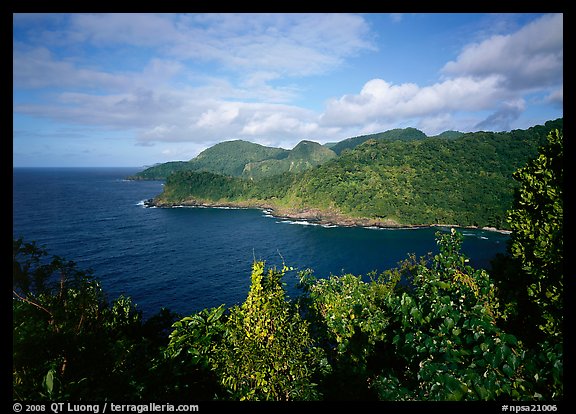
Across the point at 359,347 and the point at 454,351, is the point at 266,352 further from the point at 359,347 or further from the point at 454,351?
the point at 359,347

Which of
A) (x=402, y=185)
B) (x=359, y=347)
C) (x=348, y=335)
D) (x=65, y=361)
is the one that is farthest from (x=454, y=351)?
(x=402, y=185)

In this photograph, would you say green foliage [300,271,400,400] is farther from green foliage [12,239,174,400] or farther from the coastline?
the coastline

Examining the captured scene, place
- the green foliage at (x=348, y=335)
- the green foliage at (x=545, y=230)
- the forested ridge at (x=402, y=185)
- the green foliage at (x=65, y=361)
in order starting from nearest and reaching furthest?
the green foliage at (x=65, y=361) < the green foliage at (x=348, y=335) < the green foliage at (x=545, y=230) < the forested ridge at (x=402, y=185)

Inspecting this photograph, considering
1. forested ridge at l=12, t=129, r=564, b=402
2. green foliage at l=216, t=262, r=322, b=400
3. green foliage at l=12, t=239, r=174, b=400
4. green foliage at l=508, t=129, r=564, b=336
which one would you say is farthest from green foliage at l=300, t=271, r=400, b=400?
green foliage at l=508, t=129, r=564, b=336

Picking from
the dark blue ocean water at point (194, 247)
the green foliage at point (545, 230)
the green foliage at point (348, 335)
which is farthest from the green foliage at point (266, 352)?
the dark blue ocean water at point (194, 247)

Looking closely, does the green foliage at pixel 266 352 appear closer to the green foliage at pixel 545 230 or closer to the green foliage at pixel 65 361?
the green foliage at pixel 65 361
